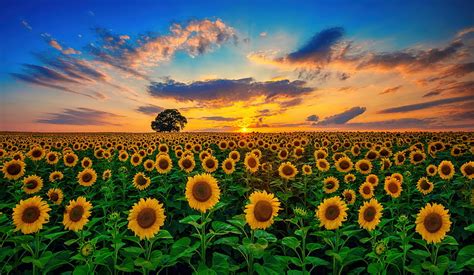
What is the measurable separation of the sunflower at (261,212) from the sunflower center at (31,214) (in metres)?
3.51

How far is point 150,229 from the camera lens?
16.8ft

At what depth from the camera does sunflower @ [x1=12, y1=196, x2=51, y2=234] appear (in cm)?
551

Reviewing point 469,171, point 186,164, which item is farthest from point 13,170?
point 469,171

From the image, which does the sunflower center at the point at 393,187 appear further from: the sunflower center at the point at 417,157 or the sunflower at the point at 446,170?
the sunflower center at the point at 417,157

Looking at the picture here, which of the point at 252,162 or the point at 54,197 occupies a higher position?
the point at 252,162

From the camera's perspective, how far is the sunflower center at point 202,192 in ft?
18.5

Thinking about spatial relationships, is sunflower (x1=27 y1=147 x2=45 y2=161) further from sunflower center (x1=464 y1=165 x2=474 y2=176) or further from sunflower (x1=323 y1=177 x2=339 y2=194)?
sunflower center (x1=464 y1=165 x2=474 y2=176)

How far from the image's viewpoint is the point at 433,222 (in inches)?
206

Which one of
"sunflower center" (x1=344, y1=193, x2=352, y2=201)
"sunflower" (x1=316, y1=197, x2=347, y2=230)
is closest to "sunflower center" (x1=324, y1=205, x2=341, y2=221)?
"sunflower" (x1=316, y1=197, x2=347, y2=230)

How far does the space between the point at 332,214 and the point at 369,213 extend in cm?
66

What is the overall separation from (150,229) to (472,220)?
6950mm

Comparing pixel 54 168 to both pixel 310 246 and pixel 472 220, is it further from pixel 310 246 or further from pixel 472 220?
pixel 472 220

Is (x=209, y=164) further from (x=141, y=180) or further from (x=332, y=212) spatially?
(x=332, y=212)

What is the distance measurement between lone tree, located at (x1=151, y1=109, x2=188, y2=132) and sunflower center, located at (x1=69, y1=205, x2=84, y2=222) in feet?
320
